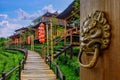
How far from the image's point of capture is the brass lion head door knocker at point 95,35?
119 cm

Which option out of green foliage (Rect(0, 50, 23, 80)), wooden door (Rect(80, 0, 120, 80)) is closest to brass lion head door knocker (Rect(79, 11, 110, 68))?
wooden door (Rect(80, 0, 120, 80))

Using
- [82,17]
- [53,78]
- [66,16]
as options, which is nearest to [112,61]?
[82,17]

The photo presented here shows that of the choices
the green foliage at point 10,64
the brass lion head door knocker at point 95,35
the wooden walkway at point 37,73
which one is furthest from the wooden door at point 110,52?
the green foliage at point 10,64

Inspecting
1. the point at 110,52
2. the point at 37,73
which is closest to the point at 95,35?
the point at 110,52

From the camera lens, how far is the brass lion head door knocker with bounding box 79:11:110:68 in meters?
1.19

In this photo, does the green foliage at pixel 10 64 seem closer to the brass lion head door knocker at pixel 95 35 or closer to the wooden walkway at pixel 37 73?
the wooden walkway at pixel 37 73

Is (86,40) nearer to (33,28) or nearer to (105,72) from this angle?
(105,72)

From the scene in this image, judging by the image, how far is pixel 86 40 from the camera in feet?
4.23

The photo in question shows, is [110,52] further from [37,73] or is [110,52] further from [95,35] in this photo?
[37,73]

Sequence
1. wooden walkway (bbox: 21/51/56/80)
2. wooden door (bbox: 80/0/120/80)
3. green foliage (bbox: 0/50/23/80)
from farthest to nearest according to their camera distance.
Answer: green foliage (bbox: 0/50/23/80) → wooden walkway (bbox: 21/51/56/80) → wooden door (bbox: 80/0/120/80)

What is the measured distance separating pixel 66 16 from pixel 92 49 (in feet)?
60.1

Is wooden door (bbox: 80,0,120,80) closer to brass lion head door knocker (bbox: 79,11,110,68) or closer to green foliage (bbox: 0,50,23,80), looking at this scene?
brass lion head door knocker (bbox: 79,11,110,68)

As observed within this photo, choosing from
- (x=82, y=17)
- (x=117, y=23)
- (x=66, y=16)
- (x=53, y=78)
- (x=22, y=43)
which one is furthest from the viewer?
(x=22, y=43)

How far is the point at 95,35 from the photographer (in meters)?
1.22
